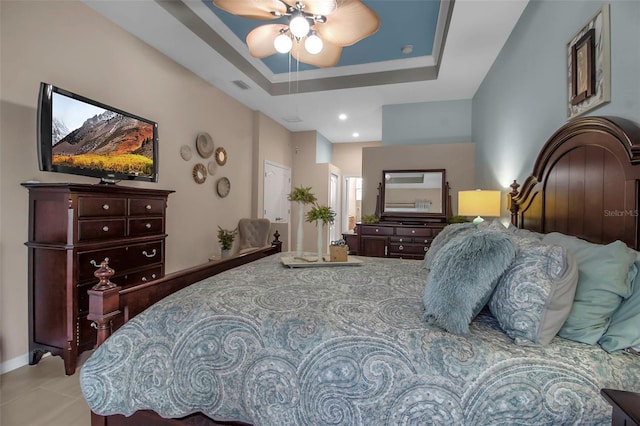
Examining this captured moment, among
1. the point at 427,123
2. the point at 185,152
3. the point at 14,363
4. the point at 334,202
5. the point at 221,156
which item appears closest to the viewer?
the point at 14,363

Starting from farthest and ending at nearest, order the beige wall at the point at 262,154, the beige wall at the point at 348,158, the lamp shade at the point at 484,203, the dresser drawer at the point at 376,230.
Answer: the beige wall at the point at 348,158
the beige wall at the point at 262,154
the dresser drawer at the point at 376,230
the lamp shade at the point at 484,203

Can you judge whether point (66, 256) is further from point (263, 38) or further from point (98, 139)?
point (263, 38)

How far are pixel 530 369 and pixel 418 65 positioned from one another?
3.86 meters

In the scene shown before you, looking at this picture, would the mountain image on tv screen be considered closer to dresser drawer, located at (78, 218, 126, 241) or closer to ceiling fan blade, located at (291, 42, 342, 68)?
dresser drawer, located at (78, 218, 126, 241)

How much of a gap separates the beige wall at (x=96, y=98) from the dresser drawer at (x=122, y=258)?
49cm

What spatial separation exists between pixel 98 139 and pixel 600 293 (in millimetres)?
3291

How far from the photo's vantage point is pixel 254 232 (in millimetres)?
4707

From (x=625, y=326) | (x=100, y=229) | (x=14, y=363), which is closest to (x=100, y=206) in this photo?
(x=100, y=229)

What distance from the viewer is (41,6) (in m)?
2.29

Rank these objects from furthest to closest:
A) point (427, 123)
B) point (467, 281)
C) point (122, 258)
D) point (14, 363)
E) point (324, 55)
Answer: point (427, 123) < point (324, 55) < point (122, 258) < point (14, 363) < point (467, 281)

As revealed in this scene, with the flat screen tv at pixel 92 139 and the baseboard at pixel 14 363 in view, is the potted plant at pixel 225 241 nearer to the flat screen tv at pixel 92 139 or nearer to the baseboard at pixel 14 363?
the flat screen tv at pixel 92 139

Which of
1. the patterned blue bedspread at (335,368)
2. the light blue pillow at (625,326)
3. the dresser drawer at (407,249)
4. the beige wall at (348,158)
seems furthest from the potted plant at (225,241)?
the light blue pillow at (625,326)

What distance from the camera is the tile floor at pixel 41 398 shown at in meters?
1.71

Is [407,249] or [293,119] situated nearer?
[407,249]
